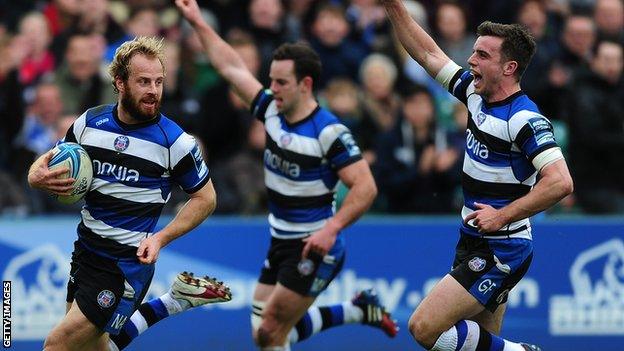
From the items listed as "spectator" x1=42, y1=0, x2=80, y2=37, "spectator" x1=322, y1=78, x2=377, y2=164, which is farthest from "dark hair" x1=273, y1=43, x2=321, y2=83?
"spectator" x1=42, y1=0, x2=80, y2=37

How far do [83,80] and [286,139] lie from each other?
416 cm

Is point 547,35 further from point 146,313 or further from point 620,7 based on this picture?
point 146,313

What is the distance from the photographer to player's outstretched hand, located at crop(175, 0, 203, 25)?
1027 cm

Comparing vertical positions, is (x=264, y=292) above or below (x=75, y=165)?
below

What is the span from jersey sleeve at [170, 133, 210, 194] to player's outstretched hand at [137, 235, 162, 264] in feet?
1.80

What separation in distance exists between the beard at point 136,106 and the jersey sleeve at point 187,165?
26 cm

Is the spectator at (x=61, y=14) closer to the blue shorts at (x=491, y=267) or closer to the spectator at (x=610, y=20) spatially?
the spectator at (x=610, y=20)

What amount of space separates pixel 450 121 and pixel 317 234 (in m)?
4.79

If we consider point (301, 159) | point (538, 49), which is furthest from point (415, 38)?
point (538, 49)

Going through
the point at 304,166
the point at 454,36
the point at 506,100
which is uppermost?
the point at 454,36

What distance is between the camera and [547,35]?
1538cm

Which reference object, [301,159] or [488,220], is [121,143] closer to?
[301,159]

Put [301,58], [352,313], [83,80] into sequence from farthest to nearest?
[83,80], [352,313], [301,58]

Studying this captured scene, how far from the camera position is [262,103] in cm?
1042
